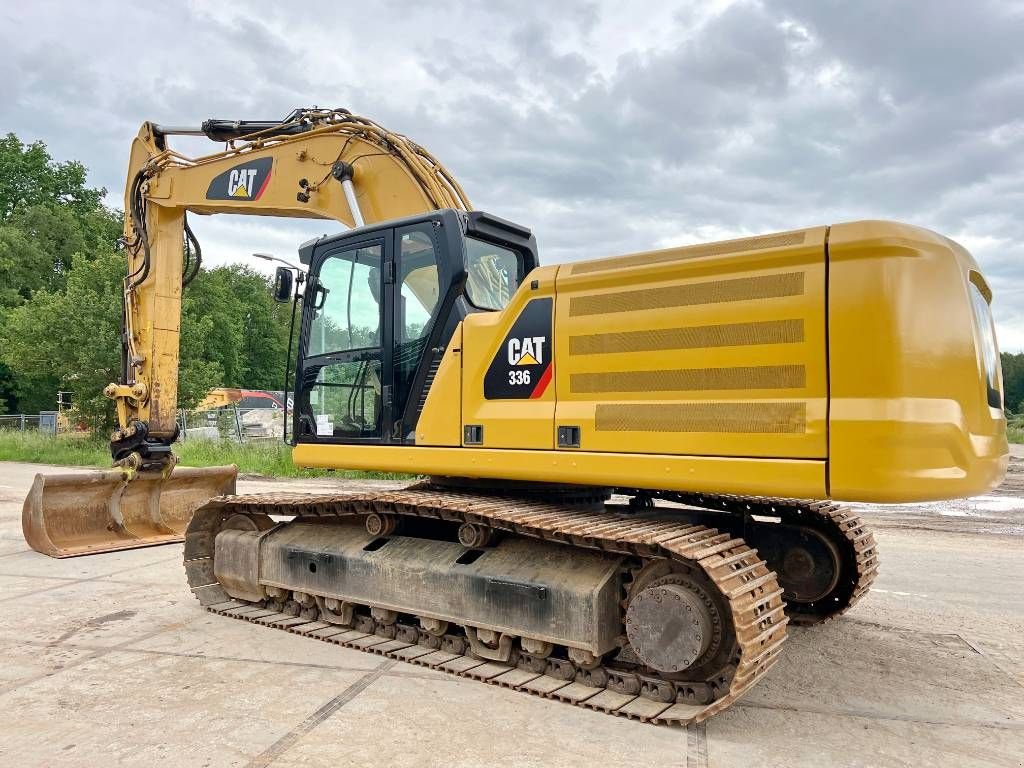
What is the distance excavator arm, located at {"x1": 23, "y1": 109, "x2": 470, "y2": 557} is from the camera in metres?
6.96

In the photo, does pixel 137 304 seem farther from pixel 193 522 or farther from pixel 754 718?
pixel 754 718

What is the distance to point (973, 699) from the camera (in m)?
4.13

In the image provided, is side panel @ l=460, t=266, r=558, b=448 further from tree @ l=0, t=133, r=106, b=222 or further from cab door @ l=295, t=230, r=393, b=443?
tree @ l=0, t=133, r=106, b=222

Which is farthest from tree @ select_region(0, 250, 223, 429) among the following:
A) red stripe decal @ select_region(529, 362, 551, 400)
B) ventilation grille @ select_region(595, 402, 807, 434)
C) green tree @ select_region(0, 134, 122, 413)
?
ventilation grille @ select_region(595, 402, 807, 434)

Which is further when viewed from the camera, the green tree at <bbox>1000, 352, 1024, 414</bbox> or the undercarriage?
the green tree at <bbox>1000, 352, 1024, 414</bbox>

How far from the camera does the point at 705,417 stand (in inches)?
155

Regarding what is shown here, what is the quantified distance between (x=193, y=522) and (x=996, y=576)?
7186mm

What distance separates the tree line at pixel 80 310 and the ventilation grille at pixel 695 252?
7800 millimetres

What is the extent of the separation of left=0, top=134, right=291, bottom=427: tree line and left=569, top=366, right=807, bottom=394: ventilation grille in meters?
6.40

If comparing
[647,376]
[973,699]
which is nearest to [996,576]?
[973,699]

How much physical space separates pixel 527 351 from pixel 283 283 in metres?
2.07

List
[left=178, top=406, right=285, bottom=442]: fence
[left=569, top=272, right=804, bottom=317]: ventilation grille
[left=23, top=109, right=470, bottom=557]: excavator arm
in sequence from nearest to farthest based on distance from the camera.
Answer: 1. [left=569, top=272, right=804, bottom=317]: ventilation grille
2. [left=23, top=109, right=470, bottom=557]: excavator arm
3. [left=178, top=406, right=285, bottom=442]: fence

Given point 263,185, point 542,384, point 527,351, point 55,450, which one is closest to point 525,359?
point 527,351

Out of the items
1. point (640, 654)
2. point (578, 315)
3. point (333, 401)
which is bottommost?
point (640, 654)
